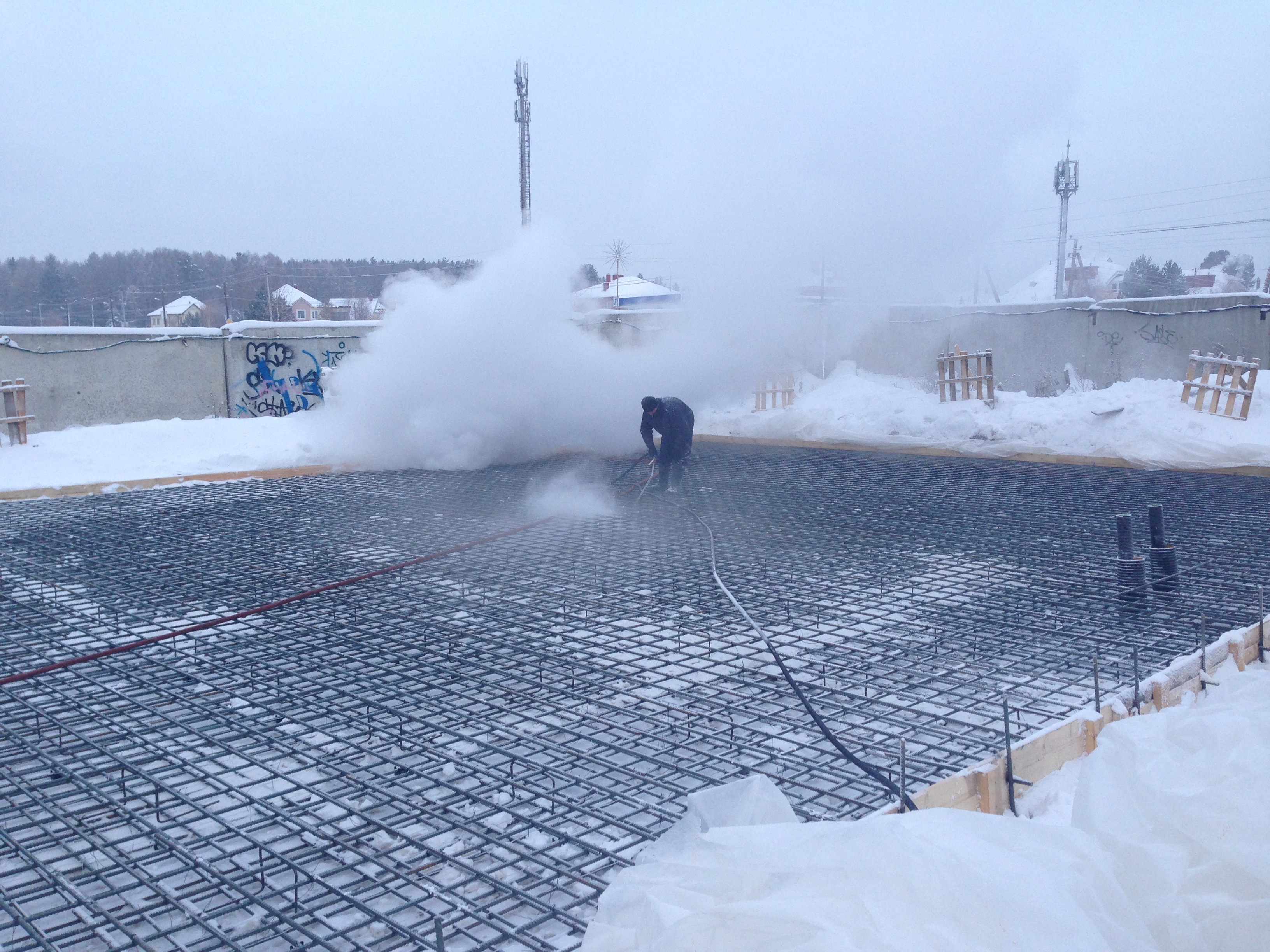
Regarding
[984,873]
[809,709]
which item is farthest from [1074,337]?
[984,873]

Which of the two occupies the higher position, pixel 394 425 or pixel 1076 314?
pixel 1076 314

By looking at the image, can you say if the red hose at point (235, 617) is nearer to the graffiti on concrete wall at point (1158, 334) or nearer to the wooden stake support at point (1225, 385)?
the wooden stake support at point (1225, 385)

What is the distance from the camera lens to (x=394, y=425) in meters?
11.2

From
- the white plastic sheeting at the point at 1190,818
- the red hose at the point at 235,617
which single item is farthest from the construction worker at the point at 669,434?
the white plastic sheeting at the point at 1190,818

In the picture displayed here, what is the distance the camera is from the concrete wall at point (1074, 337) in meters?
12.5

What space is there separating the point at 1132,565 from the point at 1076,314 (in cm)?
1033

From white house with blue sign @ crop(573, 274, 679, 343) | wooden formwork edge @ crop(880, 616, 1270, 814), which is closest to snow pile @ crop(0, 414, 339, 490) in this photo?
white house with blue sign @ crop(573, 274, 679, 343)

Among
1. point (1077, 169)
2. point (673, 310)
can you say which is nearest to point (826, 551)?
point (673, 310)

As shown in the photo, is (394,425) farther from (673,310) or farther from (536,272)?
(673,310)

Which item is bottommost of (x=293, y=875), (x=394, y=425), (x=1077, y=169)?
(x=293, y=875)

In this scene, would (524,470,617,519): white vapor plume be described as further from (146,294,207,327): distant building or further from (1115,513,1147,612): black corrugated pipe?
(146,294,207,327): distant building

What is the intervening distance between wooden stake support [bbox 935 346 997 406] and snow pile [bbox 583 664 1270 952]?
1079 cm

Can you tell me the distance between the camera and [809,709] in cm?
352

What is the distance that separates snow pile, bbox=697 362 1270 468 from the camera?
10.1 meters
